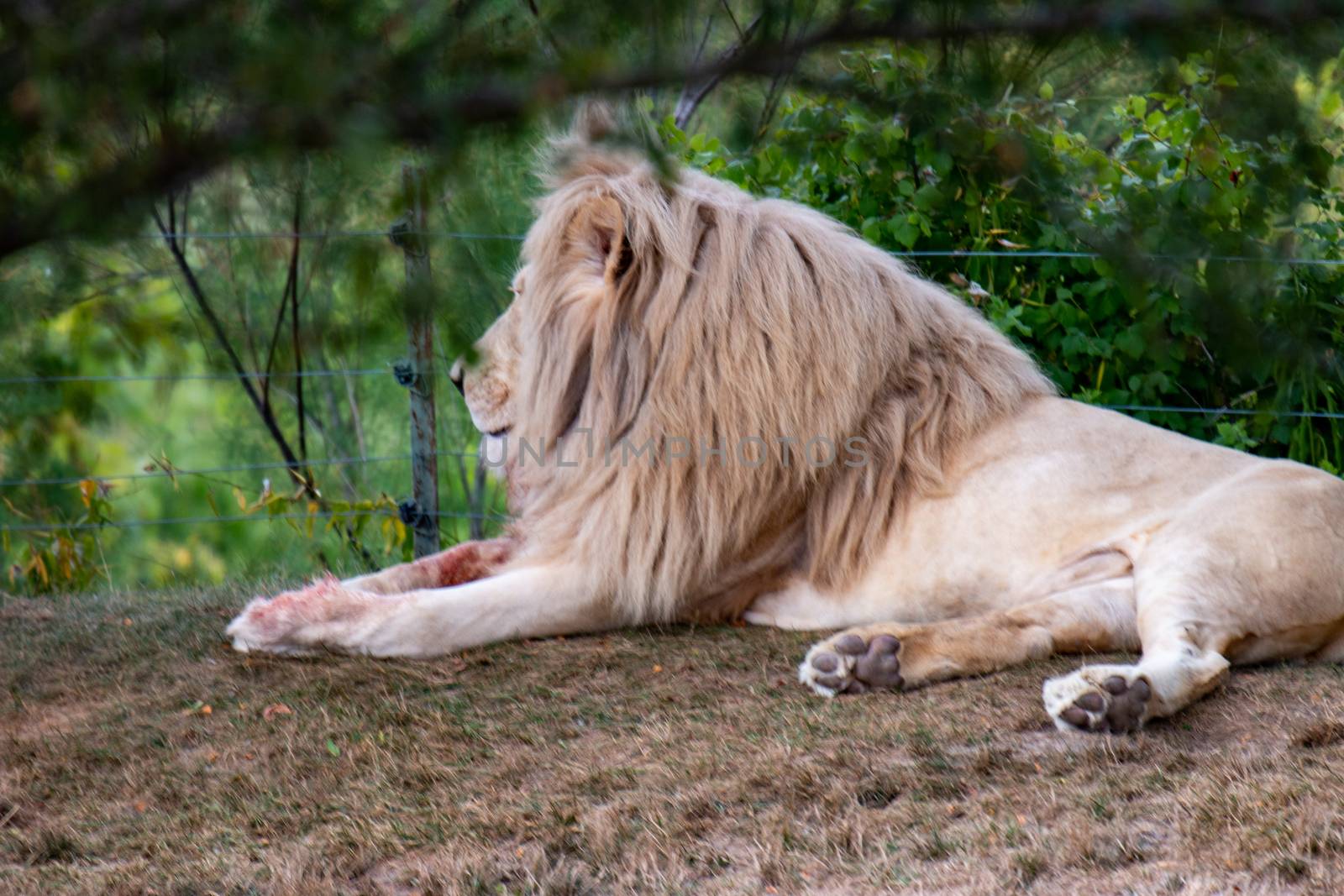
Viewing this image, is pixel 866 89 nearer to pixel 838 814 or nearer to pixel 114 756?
pixel 838 814

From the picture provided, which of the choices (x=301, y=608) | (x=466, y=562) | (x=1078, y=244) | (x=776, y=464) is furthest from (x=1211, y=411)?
(x=301, y=608)

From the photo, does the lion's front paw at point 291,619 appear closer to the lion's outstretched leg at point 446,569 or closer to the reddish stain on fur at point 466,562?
the lion's outstretched leg at point 446,569

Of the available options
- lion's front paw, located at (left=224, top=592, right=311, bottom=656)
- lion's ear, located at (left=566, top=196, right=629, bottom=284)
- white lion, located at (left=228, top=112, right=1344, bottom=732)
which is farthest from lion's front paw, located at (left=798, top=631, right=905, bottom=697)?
lion's front paw, located at (left=224, top=592, right=311, bottom=656)

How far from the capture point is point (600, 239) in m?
3.51

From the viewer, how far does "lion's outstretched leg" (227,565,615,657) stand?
10.8 feet

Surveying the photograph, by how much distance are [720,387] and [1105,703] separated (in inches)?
49.0

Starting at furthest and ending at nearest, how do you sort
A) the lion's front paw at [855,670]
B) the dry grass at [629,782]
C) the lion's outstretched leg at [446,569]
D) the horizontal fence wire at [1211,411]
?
the horizontal fence wire at [1211,411], the lion's outstretched leg at [446,569], the lion's front paw at [855,670], the dry grass at [629,782]

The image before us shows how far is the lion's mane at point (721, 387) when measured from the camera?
11.2ft

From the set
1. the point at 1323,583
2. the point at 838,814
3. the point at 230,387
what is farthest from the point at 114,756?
the point at 230,387

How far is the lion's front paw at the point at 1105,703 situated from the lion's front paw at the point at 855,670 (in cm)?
42

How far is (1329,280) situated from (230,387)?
14.2 ft

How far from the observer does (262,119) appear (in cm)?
92

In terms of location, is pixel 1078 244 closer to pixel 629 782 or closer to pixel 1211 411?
pixel 1211 411

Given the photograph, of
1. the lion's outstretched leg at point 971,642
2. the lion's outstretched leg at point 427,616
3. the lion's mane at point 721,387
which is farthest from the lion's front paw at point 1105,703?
the lion's outstretched leg at point 427,616
